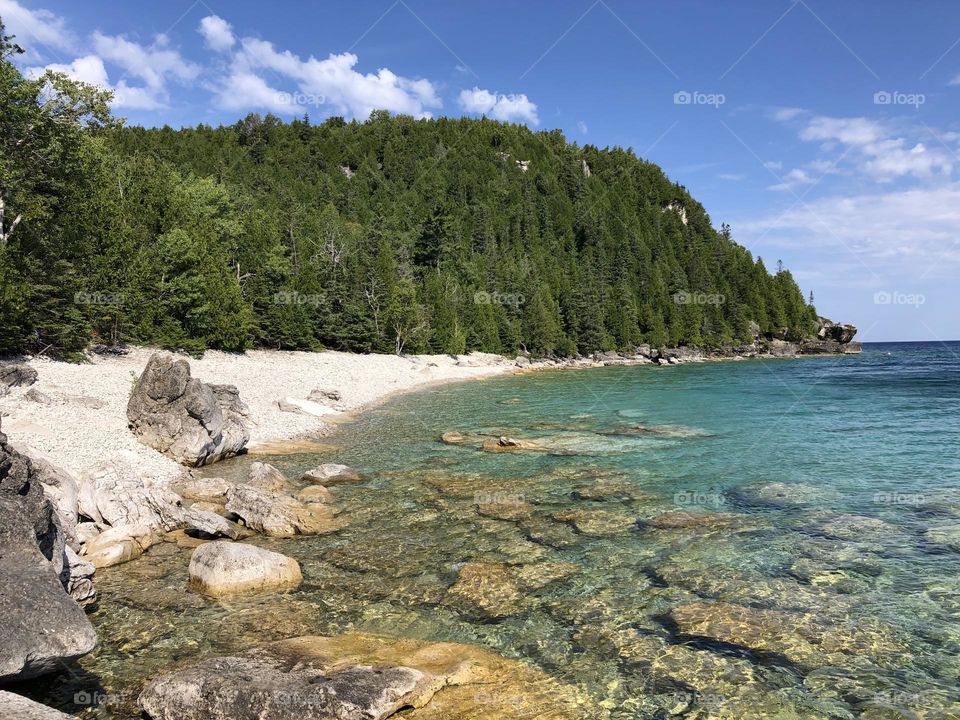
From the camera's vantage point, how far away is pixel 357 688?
7.36 meters

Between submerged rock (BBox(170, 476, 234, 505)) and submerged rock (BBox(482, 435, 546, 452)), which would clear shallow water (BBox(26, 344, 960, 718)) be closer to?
submerged rock (BBox(482, 435, 546, 452))

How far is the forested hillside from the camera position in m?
32.3

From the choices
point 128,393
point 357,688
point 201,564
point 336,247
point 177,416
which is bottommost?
point 357,688

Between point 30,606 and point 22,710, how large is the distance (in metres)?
1.86

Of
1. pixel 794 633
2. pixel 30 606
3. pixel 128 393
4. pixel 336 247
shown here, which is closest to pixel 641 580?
pixel 794 633

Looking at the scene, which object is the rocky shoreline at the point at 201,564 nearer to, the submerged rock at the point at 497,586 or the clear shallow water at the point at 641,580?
the submerged rock at the point at 497,586

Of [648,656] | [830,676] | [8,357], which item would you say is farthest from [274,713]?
[8,357]

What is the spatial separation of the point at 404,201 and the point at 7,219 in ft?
435

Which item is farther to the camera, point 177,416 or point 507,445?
point 507,445

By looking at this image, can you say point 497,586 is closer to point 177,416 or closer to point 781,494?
point 781,494

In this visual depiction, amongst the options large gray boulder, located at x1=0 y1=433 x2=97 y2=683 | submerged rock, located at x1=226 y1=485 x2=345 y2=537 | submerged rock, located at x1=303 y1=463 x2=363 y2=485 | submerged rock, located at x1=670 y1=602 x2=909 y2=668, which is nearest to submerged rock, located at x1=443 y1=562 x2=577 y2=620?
submerged rock, located at x1=670 y1=602 x2=909 y2=668

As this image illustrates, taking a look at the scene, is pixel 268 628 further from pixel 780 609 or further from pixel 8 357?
pixel 8 357

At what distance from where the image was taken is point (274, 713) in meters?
6.95

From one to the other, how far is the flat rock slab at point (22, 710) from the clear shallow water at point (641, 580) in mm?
2266
